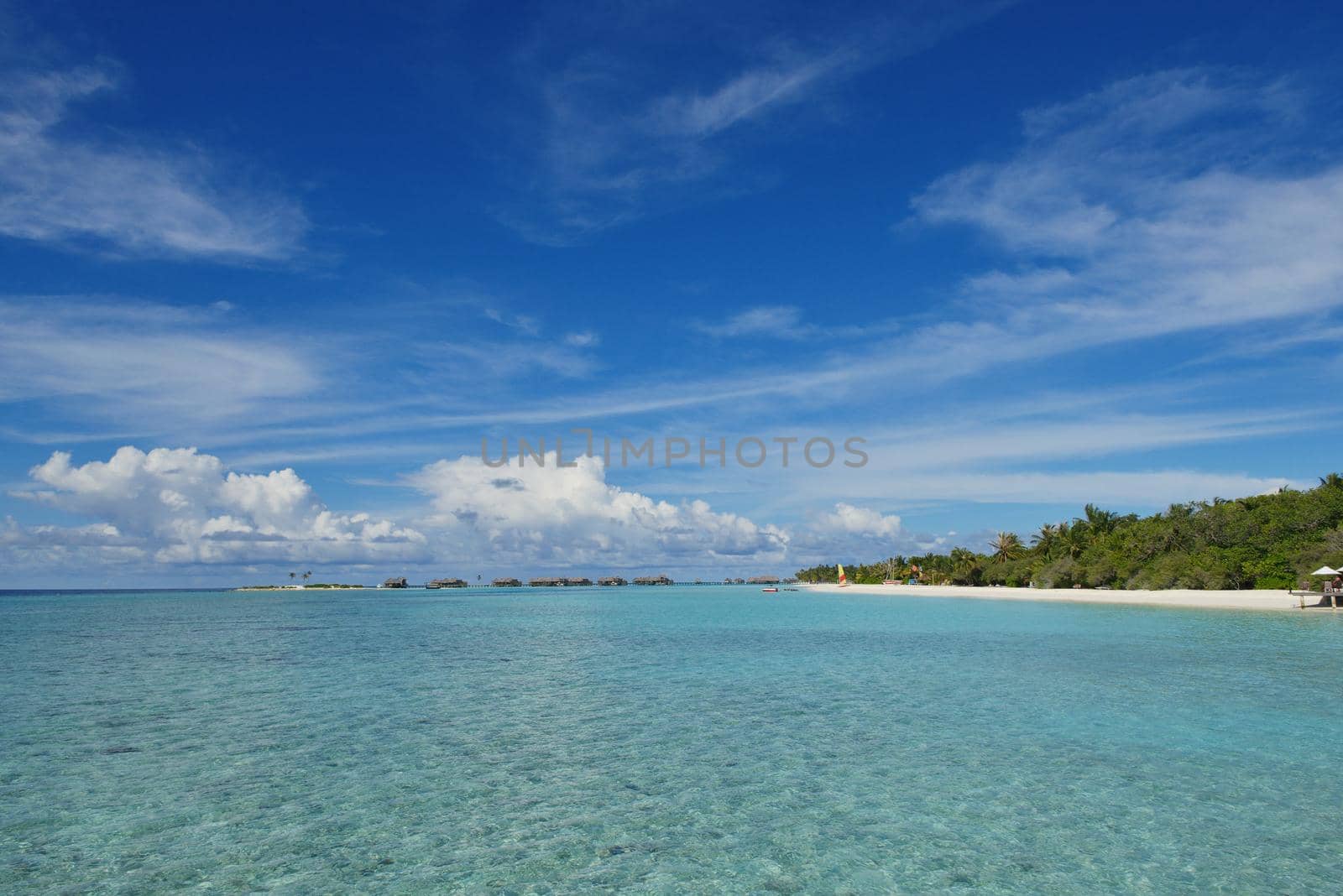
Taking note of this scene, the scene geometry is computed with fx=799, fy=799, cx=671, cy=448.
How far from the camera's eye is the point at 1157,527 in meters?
79.8

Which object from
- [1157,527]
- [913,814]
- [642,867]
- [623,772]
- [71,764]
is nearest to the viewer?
[642,867]

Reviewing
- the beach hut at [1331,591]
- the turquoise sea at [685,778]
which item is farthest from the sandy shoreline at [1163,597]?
the turquoise sea at [685,778]

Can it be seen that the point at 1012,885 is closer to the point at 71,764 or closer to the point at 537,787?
the point at 537,787

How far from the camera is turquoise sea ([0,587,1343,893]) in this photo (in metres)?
9.03

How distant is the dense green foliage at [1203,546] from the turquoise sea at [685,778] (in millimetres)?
46518

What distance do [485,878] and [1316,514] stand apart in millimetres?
74550

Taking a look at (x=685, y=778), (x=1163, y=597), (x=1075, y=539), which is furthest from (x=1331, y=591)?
(x=685, y=778)

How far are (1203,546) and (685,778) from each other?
252 ft

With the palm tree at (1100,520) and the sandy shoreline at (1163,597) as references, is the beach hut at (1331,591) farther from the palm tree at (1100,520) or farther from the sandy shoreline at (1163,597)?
the palm tree at (1100,520)

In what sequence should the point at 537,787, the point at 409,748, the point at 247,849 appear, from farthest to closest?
1. the point at 409,748
2. the point at 537,787
3. the point at 247,849

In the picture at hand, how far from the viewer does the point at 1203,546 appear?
72.6 meters

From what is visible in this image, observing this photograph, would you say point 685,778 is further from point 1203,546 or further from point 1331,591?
point 1203,546

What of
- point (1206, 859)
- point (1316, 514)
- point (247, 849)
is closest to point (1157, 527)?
point (1316, 514)

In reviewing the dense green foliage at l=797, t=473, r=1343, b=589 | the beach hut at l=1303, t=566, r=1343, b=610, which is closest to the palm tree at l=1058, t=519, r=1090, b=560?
the dense green foliage at l=797, t=473, r=1343, b=589
